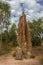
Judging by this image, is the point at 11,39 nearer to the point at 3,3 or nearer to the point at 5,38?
the point at 5,38

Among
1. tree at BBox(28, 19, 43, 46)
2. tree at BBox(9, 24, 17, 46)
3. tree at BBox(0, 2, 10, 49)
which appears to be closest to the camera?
tree at BBox(0, 2, 10, 49)

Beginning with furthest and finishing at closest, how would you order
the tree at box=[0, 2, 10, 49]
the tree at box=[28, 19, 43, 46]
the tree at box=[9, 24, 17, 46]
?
the tree at box=[9, 24, 17, 46], the tree at box=[28, 19, 43, 46], the tree at box=[0, 2, 10, 49]

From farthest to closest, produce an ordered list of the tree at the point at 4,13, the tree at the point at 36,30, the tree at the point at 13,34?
1. the tree at the point at 13,34
2. the tree at the point at 36,30
3. the tree at the point at 4,13

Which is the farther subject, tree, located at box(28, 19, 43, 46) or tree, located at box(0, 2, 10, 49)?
tree, located at box(28, 19, 43, 46)

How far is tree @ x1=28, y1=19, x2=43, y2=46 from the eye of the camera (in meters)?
46.5

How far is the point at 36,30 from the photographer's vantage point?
1869 inches

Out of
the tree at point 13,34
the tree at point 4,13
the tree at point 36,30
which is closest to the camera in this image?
the tree at point 4,13

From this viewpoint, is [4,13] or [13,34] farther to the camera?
[13,34]

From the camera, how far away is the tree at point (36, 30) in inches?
1832

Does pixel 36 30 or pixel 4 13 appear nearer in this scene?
pixel 4 13

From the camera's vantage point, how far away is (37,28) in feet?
154

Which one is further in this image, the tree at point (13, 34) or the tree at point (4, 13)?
the tree at point (13, 34)

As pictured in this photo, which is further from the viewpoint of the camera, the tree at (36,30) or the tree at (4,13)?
the tree at (36,30)

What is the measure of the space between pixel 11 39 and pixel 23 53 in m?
21.7
